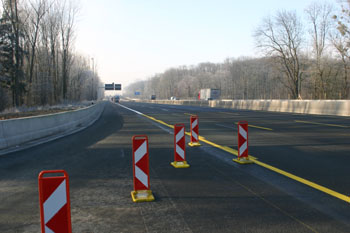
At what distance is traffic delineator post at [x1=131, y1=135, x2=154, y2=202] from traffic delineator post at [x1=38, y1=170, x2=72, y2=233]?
2023 millimetres

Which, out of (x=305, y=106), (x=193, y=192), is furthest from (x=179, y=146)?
(x=305, y=106)

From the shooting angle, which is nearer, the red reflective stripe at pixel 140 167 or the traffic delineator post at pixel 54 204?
the traffic delineator post at pixel 54 204

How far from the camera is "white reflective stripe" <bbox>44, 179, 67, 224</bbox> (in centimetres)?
311

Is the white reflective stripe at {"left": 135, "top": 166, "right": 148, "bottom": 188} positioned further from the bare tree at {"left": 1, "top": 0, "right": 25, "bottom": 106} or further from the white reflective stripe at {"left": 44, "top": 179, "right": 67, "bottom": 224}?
the bare tree at {"left": 1, "top": 0, "right": 25, "bottom": 106}

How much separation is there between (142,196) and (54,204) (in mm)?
2148

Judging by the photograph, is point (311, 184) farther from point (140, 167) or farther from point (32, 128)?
point (32, 128)

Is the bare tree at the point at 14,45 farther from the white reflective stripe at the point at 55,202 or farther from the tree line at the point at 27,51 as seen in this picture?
the white reflective stripe at the point at 55,202

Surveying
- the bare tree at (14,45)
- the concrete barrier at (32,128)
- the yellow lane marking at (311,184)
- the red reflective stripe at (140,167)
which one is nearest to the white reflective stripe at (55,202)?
the red reflective stripe at (140,167)

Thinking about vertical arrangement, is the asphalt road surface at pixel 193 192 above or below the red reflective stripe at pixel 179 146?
below

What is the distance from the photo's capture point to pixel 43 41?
48.9m

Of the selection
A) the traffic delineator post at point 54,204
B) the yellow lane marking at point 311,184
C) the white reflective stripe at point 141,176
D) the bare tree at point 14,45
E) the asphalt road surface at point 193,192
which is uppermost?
the bare tree at point 14,45

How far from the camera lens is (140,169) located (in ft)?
17.4

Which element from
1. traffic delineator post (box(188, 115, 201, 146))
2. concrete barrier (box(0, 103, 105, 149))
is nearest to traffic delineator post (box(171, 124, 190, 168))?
traffic delineator post (box(188, 115, 201, 146))

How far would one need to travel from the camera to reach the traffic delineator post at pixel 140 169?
520 cm
